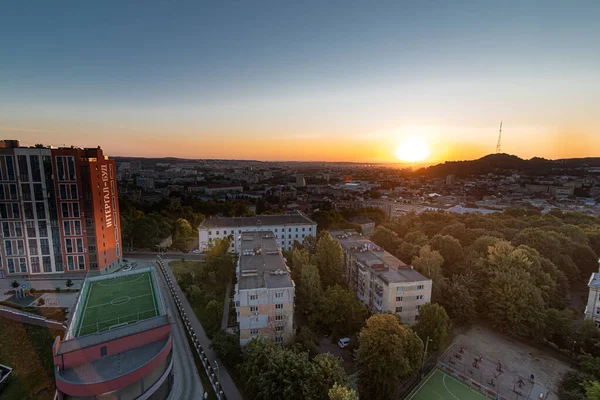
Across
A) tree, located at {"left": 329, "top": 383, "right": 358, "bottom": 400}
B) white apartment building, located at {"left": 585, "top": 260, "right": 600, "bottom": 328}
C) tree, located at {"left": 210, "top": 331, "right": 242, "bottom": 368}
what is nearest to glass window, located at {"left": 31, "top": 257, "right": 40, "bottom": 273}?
tree, located at {"left": 210, "top": 331, "right": 242, "bottom": 368}

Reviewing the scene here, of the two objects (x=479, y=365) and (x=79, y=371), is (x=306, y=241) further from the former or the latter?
(x=79, y=371)

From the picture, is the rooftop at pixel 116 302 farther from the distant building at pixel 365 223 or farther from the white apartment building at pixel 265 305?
the distant building at pixel 365 223

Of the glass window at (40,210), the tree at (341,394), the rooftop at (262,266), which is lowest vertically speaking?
the tree at (341,394)

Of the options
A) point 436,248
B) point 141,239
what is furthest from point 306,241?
point 141,239

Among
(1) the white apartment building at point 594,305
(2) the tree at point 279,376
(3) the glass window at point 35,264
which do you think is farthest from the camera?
(3) the glass window at point 35,264

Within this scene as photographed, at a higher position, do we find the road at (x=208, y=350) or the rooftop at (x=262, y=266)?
the rooftop at (x=262, y=266)

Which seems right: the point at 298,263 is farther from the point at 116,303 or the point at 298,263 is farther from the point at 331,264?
the point at 116,303

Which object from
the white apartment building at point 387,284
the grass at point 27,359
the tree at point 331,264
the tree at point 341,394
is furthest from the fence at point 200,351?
the white apartment building at point 387,284

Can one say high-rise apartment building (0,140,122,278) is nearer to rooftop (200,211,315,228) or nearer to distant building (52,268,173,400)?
distant building (52,268,173,400)
